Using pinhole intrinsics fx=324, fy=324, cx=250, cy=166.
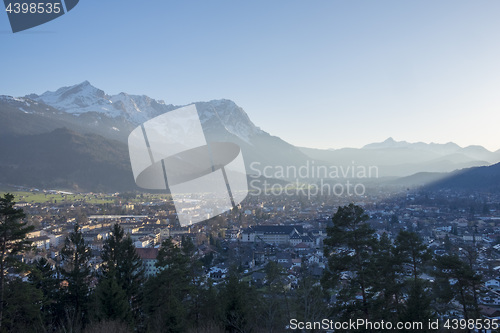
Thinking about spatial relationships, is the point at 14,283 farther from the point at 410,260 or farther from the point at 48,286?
the point at 410,260

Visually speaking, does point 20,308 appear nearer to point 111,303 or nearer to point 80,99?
point 111,303

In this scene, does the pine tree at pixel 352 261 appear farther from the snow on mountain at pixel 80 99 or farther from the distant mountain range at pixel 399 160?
the distant mountain range at pixel 399 160

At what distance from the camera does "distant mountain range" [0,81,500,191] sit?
5631 centimetres

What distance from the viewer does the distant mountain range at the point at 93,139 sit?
56312mm

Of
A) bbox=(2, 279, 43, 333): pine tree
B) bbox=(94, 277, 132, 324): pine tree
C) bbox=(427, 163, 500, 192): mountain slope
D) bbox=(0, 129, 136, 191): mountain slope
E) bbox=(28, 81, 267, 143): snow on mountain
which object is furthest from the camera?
bbox=(28, 81, 267, 143): snow on mountain

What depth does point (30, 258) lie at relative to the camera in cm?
1589

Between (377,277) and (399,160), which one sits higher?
(399,160)

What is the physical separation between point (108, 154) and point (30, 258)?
51.8 m

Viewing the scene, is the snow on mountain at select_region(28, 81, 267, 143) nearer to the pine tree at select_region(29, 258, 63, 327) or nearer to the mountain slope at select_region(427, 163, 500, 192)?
the mountain slope at select_region(427, 163, 500, 192)

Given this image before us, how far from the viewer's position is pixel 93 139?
68.9m

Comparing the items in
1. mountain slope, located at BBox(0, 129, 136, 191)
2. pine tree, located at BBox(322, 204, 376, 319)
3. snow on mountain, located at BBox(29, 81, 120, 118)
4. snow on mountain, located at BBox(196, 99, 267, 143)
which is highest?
snow on mountain, located at BBox(29, 81, 120, 118)

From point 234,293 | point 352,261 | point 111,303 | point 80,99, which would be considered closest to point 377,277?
point 352,261

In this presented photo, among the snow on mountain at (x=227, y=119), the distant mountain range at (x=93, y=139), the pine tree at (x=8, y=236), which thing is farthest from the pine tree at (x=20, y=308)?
the snow on mountain at (x=227, y=119)

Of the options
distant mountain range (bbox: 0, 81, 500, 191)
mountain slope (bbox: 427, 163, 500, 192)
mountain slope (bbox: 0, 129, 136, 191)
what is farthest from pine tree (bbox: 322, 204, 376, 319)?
mountain slope (bbox: 427, 163, 500, 192)
